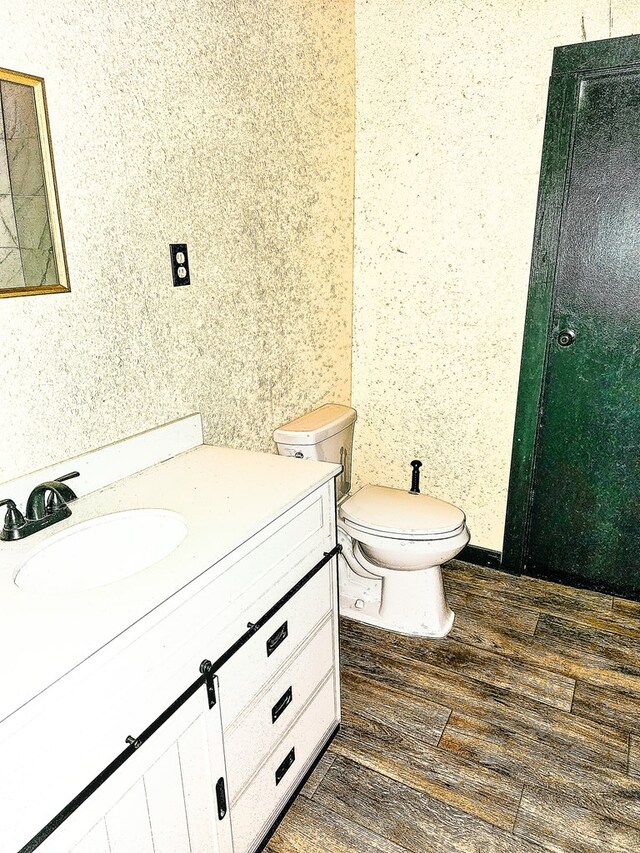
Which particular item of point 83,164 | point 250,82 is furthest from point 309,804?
point 250,82

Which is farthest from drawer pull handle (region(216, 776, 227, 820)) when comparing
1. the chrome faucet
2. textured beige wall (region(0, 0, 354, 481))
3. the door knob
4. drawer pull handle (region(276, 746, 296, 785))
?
the door knob

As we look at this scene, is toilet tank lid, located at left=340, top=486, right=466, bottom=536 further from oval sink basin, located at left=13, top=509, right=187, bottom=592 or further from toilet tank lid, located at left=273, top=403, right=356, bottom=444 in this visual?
oval sink basin, located at left=13, top=509, right=187, bottom=592

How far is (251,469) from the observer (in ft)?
4.99

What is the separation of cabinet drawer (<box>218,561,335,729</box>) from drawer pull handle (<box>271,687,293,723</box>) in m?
0.09

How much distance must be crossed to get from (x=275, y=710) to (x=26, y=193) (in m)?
1.25

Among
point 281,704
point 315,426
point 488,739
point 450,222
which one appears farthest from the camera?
point 450,222

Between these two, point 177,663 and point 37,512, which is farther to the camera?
point 37,512

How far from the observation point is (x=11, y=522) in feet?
3.82

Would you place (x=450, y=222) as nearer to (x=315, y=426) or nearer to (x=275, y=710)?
(x=315, y=426)

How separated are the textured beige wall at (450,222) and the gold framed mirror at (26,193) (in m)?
1.57

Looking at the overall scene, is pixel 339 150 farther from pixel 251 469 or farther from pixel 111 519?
pixel 111 519

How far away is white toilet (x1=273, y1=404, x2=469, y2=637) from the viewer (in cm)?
204

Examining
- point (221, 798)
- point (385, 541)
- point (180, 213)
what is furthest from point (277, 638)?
point (180, 213)

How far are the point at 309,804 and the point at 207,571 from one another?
0.88 m
